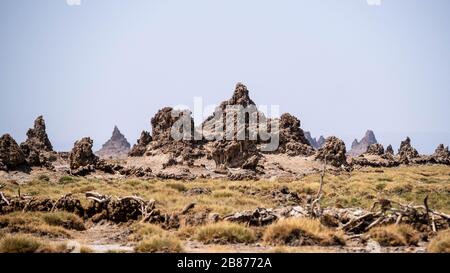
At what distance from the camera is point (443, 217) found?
12586mm

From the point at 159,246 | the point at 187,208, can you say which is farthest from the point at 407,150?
the point at 159,246

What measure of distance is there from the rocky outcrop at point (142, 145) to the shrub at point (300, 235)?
6241cm

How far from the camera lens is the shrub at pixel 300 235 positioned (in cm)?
1127

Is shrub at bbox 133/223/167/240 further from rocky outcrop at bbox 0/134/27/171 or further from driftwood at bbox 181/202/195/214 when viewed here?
rocky outcrop at bbox 0/134/27/171

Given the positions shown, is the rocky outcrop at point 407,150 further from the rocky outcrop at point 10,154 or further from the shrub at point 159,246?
the shrub at point 159,246

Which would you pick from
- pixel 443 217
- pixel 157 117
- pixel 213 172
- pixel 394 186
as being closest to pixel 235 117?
pixel 157 117

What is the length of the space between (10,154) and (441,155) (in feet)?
262

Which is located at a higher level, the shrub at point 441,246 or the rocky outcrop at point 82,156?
the rocky outcrop at point 82,156

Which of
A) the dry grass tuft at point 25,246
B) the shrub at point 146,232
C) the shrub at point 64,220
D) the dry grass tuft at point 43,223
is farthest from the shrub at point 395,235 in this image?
the shrub at point 64,220

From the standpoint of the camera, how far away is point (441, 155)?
85.3m

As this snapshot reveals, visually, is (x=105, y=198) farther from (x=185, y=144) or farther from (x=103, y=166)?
Result: (x=185, y=144)

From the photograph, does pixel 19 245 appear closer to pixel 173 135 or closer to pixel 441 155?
pixel 173 135

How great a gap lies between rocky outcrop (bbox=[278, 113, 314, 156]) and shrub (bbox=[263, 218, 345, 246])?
5237 centimetres

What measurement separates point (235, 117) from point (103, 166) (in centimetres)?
2852
